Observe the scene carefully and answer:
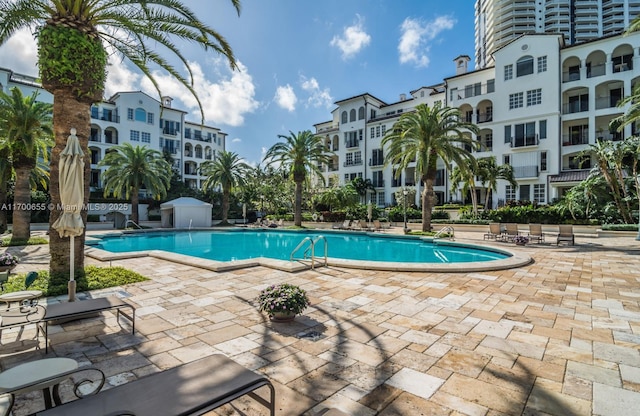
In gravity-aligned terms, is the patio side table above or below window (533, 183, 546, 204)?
below

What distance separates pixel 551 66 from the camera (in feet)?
93.4

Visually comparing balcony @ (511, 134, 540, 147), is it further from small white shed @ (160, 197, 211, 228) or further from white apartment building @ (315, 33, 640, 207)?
small white shed @ (160, 197, 211, 228)

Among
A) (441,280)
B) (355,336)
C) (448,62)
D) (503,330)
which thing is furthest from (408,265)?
(448,62)

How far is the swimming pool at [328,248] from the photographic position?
1331 cm

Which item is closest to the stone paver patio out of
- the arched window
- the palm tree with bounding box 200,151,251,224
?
the palm tree with bounding box 200,151,251,224

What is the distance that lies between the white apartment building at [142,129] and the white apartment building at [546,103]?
33640 millimetres

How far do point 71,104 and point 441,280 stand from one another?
30.1 ft

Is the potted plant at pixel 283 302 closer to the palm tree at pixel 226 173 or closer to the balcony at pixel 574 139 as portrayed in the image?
the palm tree at pixel 226 173

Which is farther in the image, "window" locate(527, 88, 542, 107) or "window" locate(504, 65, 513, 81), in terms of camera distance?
"window" locate(504, 65, 513, 81)

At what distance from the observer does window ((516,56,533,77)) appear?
1162 inches

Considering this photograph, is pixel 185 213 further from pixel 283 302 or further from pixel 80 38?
pixel 283 302

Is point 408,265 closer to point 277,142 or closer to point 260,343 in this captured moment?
point 260,343

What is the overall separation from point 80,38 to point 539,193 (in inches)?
1249

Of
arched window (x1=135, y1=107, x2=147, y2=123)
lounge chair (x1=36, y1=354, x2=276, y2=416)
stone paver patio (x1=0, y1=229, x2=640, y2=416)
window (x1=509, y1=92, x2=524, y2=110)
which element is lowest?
stone paver patio (x1=0, y1=229, x2=640, y2=416)
